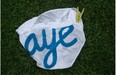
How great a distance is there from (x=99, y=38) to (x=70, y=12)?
1.19 ft

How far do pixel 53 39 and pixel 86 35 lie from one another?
0.32m

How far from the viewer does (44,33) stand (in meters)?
3.53

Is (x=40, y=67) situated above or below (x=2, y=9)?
below

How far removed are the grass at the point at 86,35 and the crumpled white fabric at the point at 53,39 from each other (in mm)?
60

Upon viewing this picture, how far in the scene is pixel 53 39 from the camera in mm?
3533

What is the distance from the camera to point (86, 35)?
361 centimetres

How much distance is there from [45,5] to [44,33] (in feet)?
0.90

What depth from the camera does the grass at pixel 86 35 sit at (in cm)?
359

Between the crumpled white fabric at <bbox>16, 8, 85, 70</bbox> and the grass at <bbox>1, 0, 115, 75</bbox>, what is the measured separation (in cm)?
6

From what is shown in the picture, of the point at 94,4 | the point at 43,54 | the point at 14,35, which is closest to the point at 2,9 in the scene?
the point at 14,35

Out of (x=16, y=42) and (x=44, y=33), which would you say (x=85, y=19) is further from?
(x=16, y=42)

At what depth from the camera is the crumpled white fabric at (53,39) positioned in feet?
11.6

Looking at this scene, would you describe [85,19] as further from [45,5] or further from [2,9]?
[2,9]

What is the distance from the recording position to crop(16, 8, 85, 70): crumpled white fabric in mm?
3531
